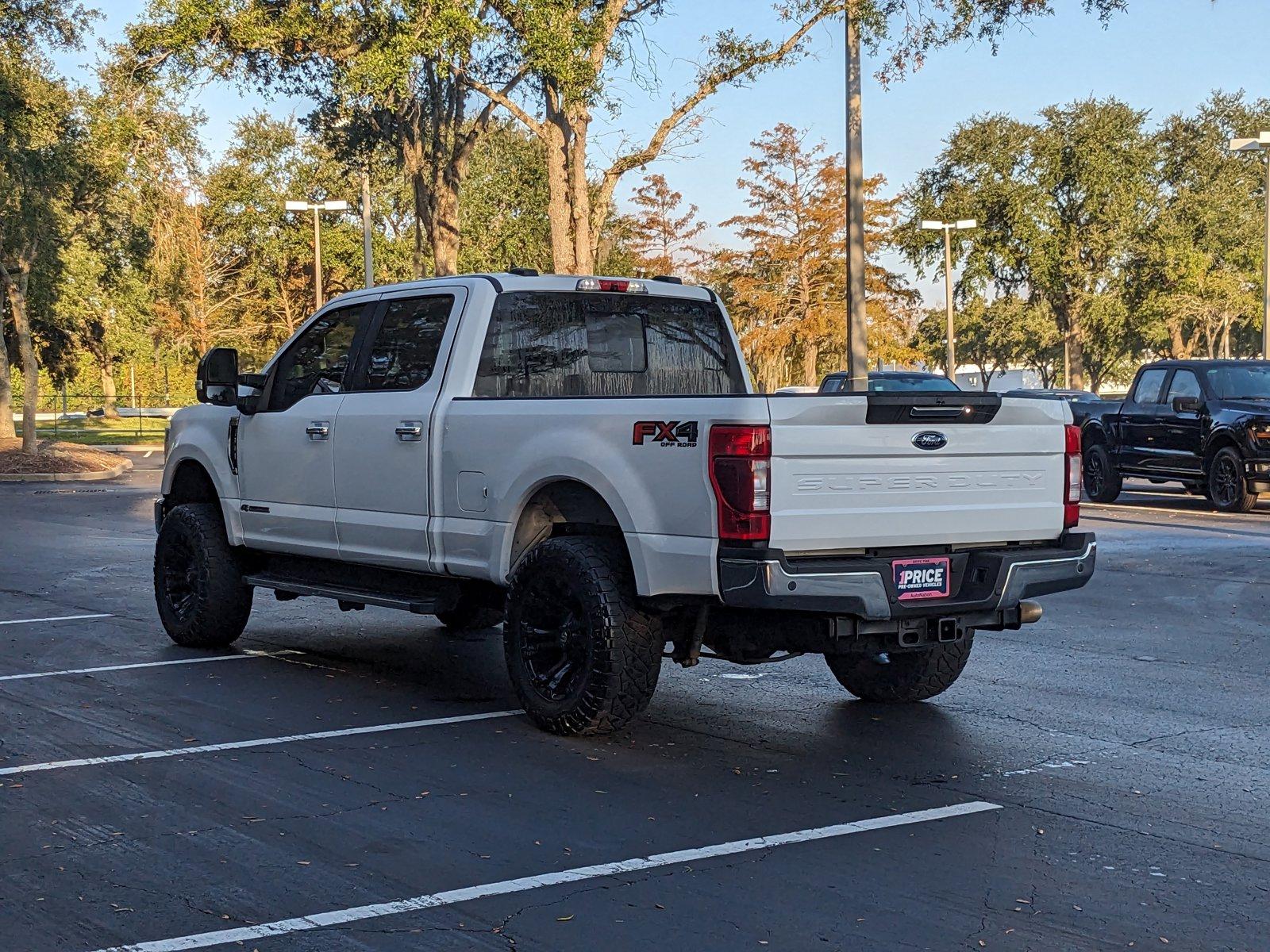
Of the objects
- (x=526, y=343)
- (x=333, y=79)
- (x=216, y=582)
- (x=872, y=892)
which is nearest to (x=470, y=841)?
(x=872, y=892)

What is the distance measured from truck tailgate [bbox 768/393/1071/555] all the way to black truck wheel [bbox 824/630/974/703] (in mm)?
1033

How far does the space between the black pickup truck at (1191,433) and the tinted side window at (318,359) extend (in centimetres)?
1450

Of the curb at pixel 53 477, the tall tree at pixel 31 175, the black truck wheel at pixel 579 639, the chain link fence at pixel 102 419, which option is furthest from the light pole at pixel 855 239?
the chain link fence at pixel 102 419

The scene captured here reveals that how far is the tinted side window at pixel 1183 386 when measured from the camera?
21.5 meters

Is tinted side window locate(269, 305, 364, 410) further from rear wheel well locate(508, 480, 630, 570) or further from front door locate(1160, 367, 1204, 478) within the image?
front door locate(1160, 367, 1204, 478)

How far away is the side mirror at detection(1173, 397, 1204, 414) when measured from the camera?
20859 mm

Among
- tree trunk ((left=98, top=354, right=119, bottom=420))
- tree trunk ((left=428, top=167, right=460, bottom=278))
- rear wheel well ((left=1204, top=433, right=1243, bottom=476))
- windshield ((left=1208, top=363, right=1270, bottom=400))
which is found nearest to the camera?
rear wheel well ((left=1204, top=433, right=1243, bottom=476))

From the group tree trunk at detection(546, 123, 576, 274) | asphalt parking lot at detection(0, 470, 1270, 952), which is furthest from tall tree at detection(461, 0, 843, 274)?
asphalt parking lot at detection(0, 470, 1270, 952)

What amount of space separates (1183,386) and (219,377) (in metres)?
15.9

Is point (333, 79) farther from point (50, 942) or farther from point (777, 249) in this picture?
point (777, 249)

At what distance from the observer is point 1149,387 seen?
22172 mm

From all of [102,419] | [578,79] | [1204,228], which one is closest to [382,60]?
[578,79]

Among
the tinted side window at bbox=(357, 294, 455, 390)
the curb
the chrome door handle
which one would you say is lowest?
the curb

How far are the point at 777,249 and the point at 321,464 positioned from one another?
2160 inches
